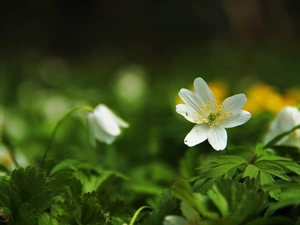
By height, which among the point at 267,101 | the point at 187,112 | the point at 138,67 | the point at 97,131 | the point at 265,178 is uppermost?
the point at 138,67

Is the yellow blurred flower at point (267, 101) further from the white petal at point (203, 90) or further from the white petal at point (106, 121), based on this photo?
the white petal at point (203, 90)

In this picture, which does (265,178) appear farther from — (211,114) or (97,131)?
(97,131)

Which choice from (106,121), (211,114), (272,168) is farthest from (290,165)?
(106,121)

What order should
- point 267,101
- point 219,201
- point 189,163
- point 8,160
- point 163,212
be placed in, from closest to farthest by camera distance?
point 219,201
point 163,212
point 189,163
point 8,160
point 267,101

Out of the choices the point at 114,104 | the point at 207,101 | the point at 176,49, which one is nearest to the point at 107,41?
the point at 176,49

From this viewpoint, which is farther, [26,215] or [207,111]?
[207,111]

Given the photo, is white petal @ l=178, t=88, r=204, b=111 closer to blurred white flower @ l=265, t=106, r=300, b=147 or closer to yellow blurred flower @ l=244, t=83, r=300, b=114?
blurred white flower @ l=265, t=106, r=300, b=147
